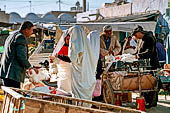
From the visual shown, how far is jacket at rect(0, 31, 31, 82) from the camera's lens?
215 inches

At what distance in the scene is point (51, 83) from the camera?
743 cm

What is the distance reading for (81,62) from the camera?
A: 6.13 metres

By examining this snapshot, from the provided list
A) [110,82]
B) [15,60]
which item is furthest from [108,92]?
[15,60]

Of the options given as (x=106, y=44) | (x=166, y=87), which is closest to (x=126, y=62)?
(x=106, y=44)

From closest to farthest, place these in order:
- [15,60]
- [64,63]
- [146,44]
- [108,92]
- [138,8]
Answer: [15,60] < [64,63] < [108,92] < [146,44] < [138,8]

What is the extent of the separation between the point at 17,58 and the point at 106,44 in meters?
3.32

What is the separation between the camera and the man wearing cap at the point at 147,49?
25.2 feet

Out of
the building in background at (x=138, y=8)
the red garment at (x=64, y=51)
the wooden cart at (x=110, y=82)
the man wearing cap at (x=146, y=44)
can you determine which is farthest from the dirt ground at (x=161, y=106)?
the building in background at (x=138, y=8)

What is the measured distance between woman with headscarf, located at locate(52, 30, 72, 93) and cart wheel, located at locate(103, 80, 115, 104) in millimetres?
1075

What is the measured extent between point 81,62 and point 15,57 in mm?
1204

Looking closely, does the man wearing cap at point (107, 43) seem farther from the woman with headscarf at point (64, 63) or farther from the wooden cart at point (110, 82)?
the woman with headscarf at point (64, 63)

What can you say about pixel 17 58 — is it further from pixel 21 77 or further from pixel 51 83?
pixel 51 83

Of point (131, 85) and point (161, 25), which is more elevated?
point (161, 25)

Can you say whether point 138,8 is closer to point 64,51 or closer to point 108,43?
point 108,43
